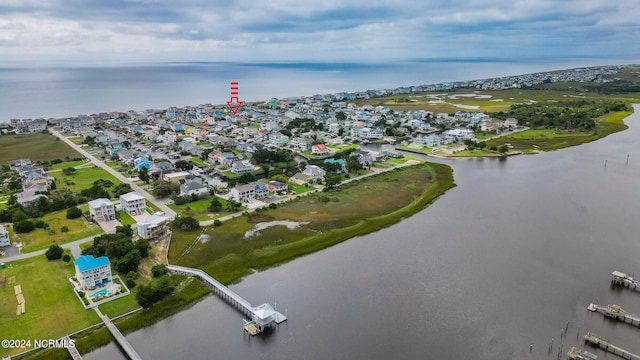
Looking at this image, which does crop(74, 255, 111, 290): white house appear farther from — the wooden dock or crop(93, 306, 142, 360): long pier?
the wooden dock

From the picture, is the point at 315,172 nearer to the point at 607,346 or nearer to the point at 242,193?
the point at 242,193

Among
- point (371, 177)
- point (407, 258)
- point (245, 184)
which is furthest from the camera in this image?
point (371, 177)

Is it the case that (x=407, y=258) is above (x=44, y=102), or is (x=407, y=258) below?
below

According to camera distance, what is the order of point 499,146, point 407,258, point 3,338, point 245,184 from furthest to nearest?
point 499,146 → point 245,184 → point 407,258 → point 3,338

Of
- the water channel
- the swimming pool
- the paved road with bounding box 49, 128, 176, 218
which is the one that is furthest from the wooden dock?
the paved road with bounding box 49, 128, 176, 218

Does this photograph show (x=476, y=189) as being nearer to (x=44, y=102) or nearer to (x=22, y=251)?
(x=22, y=251)

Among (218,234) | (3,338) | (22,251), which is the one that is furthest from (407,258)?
(22,251)

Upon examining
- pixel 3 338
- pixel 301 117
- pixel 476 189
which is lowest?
pixel 3 338
